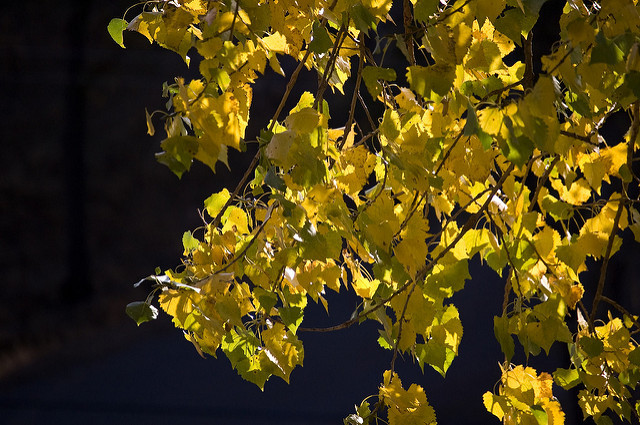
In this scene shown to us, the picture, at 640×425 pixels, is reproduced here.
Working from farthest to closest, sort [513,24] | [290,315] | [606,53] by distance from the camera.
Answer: [290,315] → [513,24] → [606,53]

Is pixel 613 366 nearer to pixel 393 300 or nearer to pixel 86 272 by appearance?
pixel 393 300

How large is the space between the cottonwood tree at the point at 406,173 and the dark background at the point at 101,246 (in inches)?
66.7

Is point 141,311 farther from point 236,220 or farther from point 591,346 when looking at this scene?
point 591,346

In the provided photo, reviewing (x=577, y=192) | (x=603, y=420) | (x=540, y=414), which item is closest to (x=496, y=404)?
(x=540, y=414)

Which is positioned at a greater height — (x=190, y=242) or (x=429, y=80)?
Result: (x=429, y=80)

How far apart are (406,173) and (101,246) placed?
6.91ft

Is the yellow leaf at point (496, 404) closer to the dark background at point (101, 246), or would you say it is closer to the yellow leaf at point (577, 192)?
the yellow leaf at point (577, 192)

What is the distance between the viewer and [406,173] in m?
0.66

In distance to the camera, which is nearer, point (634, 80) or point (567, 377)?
point (634, 80)

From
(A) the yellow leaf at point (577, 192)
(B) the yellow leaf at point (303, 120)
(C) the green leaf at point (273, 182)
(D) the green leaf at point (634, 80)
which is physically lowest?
(A) the yellow leaf at point (577, 192)

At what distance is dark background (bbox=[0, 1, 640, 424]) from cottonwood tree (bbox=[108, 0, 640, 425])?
1695 millimetres

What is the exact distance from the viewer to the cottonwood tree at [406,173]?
24.5 inches

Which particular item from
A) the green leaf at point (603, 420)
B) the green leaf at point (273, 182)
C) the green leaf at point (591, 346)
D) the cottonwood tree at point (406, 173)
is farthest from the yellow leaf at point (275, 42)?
the green leaf at point (603, 420)

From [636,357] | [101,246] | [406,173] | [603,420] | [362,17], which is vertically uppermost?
[362,17]
